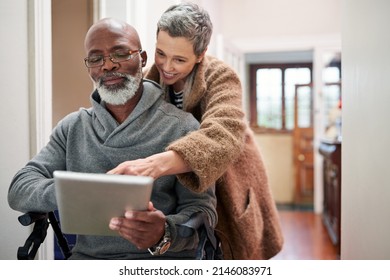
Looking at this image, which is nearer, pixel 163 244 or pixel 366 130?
pixel 163 244

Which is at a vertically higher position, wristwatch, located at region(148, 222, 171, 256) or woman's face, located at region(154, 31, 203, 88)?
woman's face, located at region(154, 31, 203, 88)

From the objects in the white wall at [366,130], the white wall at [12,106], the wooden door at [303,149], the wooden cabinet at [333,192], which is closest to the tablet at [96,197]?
the white wall at [12,106]

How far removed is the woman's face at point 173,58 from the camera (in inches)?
47.3

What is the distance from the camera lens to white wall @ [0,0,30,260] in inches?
46.6

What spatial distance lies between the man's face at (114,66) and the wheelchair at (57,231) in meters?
0.34

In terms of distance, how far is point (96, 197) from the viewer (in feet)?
3.00

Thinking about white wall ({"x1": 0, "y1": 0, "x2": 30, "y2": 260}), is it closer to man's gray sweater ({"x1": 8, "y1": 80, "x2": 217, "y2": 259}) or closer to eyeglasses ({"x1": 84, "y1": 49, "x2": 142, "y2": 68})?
man's gray sweater ({"x1": 8, "y1": 80, "x2": 217, "y2": 259})

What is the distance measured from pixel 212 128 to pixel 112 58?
11.9 inches

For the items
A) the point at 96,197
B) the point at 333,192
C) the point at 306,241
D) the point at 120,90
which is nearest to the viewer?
the point at 96,197

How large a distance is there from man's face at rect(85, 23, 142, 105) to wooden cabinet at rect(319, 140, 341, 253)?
1949 mm

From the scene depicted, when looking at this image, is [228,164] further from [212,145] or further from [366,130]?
[366,130]

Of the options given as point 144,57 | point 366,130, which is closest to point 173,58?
point 144,57

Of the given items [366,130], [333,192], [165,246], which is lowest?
[333,192]

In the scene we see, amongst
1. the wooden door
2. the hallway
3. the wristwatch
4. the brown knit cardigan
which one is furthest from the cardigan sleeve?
the wooden door
